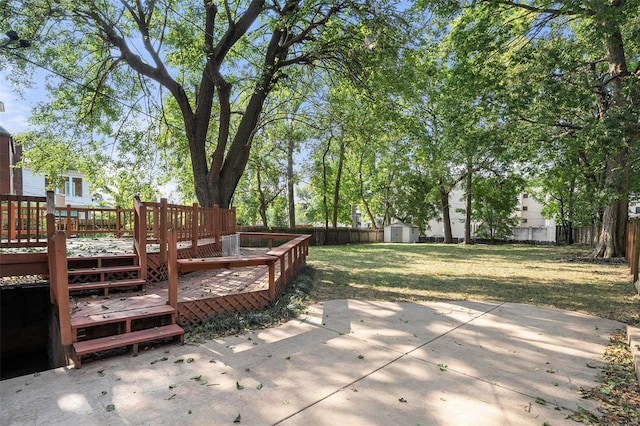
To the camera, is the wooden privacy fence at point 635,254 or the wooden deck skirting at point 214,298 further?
the wooden privacy fence at point 635,254

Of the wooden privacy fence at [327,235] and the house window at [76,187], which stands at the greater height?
the house window at [76,187]

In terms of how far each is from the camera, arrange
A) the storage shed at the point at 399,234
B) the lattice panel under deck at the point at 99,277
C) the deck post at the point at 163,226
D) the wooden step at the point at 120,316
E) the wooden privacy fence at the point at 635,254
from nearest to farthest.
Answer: the wooden step at the point at 120,316
the lattice panel under deck at the point at 99,277
the deck post at the point at 163,226
the wooden privacy fence at the point at 635,254
the storage shed at the point at 399,234

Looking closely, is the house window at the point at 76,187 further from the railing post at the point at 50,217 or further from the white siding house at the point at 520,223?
the white siding house at the point at 520,223

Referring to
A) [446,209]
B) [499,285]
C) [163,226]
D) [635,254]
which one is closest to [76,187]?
[163,226]

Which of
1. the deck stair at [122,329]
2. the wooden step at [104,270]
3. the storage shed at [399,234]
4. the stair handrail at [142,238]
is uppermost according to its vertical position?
the stair handrail at [142,238]

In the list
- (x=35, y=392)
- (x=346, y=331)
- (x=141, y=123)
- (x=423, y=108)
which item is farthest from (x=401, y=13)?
(x=141, y=123)

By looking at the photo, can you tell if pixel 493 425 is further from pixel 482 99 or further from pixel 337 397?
pixel 482 99

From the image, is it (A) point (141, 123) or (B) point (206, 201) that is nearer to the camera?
(B) point (206, 201)

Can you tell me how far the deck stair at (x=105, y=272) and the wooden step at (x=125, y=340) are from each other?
73.0 inches

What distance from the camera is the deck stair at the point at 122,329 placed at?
141 inches

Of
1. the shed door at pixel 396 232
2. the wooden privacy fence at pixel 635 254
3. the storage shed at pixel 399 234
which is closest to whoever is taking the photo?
the wooden privacy fence at pixel 635 254

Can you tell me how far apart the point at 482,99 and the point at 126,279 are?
9974 mm

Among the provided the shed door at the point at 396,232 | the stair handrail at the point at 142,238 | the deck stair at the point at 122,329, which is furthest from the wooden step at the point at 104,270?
the shed door at the point at 396,232

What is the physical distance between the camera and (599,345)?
3.96m
